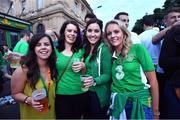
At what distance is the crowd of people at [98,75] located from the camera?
3.00 meters

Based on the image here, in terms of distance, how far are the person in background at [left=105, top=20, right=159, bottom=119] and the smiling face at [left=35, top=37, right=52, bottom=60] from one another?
811 millimetres

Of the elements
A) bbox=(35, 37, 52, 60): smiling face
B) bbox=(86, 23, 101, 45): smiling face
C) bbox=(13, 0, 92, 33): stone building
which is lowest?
bbox=(35, 37, 52, 60): smiling face

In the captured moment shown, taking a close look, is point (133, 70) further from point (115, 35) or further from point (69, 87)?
point (69, 87)

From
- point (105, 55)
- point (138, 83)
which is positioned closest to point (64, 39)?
point (105, 55)

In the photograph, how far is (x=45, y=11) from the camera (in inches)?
1559

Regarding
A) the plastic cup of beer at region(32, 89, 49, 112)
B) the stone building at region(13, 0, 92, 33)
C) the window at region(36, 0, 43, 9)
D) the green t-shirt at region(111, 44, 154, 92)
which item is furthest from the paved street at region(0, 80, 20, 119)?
the window at region(36, 0, 43, 9)

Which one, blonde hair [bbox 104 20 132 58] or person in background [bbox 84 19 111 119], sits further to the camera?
Answer: person in background [bbox 84 19 111 119]

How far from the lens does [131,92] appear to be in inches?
119

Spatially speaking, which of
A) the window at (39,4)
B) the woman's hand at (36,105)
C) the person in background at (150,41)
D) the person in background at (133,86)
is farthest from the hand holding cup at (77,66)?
the window at (39,4)

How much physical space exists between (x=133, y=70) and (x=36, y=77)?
3.54 ft

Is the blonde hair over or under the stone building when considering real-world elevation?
under

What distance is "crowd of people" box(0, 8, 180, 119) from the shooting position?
9.84 feet

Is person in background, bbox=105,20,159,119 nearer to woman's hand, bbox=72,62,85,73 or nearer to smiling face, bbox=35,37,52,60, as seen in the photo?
woman's hand, bbox=72,62,85,73

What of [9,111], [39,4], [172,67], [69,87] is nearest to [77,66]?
[69,87]
